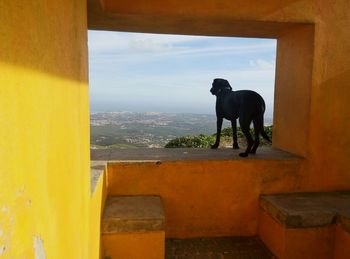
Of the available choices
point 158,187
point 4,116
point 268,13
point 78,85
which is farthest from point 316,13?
point 4,116

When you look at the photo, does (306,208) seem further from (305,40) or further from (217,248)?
(305,40)

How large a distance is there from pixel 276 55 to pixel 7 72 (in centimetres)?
492

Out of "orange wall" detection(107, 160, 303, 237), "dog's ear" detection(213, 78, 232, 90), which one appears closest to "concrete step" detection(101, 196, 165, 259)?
"orange wall" detection(107, 160, 303, 237)

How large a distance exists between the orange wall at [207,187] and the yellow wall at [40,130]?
6.38 ft

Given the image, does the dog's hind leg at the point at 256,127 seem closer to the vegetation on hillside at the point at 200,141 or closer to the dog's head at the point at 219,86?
the dog's head at the point at 219,86

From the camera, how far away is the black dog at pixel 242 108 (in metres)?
4.42

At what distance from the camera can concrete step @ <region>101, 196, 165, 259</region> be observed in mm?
3418

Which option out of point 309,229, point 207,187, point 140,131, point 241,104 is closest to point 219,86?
point 241,104

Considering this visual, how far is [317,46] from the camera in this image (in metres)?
4.20

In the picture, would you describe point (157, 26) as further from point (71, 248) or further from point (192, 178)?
point (71, 248)

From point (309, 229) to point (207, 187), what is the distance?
1391 millimetres

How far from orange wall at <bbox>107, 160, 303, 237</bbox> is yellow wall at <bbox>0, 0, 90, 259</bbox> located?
195 centimetres

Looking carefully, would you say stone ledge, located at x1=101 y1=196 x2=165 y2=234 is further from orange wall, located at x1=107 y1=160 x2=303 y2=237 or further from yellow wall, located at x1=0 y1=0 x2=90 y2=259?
yellow wall, located at x1=0 y1=0 x2=90 y2=259

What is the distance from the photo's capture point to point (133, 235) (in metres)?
3.45
